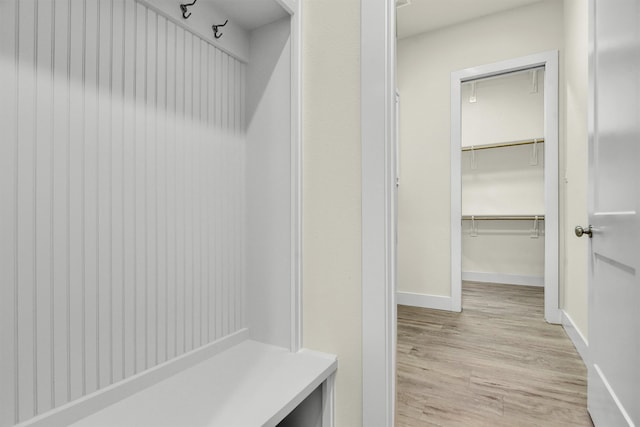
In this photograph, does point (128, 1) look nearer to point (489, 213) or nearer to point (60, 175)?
point (60, 175)

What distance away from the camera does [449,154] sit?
3.01 meters

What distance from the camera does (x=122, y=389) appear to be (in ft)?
2.59

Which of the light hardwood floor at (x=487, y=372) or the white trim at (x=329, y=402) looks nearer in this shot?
the white trim at (x=329, y=402)

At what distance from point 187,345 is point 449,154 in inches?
107

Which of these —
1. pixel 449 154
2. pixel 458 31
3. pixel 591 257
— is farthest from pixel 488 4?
pixel 591 257

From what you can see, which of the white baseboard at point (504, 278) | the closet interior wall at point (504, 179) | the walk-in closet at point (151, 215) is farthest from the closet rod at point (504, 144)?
the walk-in closet at point (151, 215)

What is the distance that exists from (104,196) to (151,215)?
0.40 feet

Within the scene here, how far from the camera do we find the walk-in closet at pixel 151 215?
65 cm

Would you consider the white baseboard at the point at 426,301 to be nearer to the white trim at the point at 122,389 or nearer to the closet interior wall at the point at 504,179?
the closet interior wall at the point at 504,179

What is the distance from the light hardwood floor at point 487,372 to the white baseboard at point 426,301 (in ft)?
0.50

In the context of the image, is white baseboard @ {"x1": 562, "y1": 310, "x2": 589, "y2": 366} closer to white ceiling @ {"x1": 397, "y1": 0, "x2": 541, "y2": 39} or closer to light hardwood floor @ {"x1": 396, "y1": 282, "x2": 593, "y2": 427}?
light hardwood floor @ {"x1": 396, "y1": 282, "x2": 593, "y2": 427}

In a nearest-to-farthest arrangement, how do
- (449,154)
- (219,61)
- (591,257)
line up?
(219,61) < (591,257) < (449,154)

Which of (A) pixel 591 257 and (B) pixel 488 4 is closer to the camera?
(A) pixel 591 257

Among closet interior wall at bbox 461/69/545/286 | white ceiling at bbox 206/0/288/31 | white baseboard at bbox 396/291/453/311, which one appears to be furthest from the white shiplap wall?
closet interior wall at bbox 461/69/545/286
